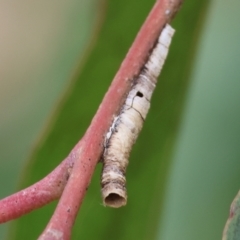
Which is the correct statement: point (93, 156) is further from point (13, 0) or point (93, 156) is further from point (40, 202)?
point (13, 0)

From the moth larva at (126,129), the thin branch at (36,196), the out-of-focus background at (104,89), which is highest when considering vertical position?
the out-of-focus background at (104,89)

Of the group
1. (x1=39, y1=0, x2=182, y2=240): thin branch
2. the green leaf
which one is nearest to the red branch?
(x1=39, y1=0, x2=182, y2=240): thin branch

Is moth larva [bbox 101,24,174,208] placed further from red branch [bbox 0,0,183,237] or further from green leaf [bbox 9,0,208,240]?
green leaf [bbox 9,0,208,240]

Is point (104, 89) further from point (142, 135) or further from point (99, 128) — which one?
point (99, 128)

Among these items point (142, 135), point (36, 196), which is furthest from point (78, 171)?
point (142, 135)

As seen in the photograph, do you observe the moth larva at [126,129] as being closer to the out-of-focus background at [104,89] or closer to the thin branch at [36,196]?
the thin branch at [36,196]

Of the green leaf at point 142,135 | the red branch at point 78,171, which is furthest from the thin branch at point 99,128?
the green leaf at point 142,135
